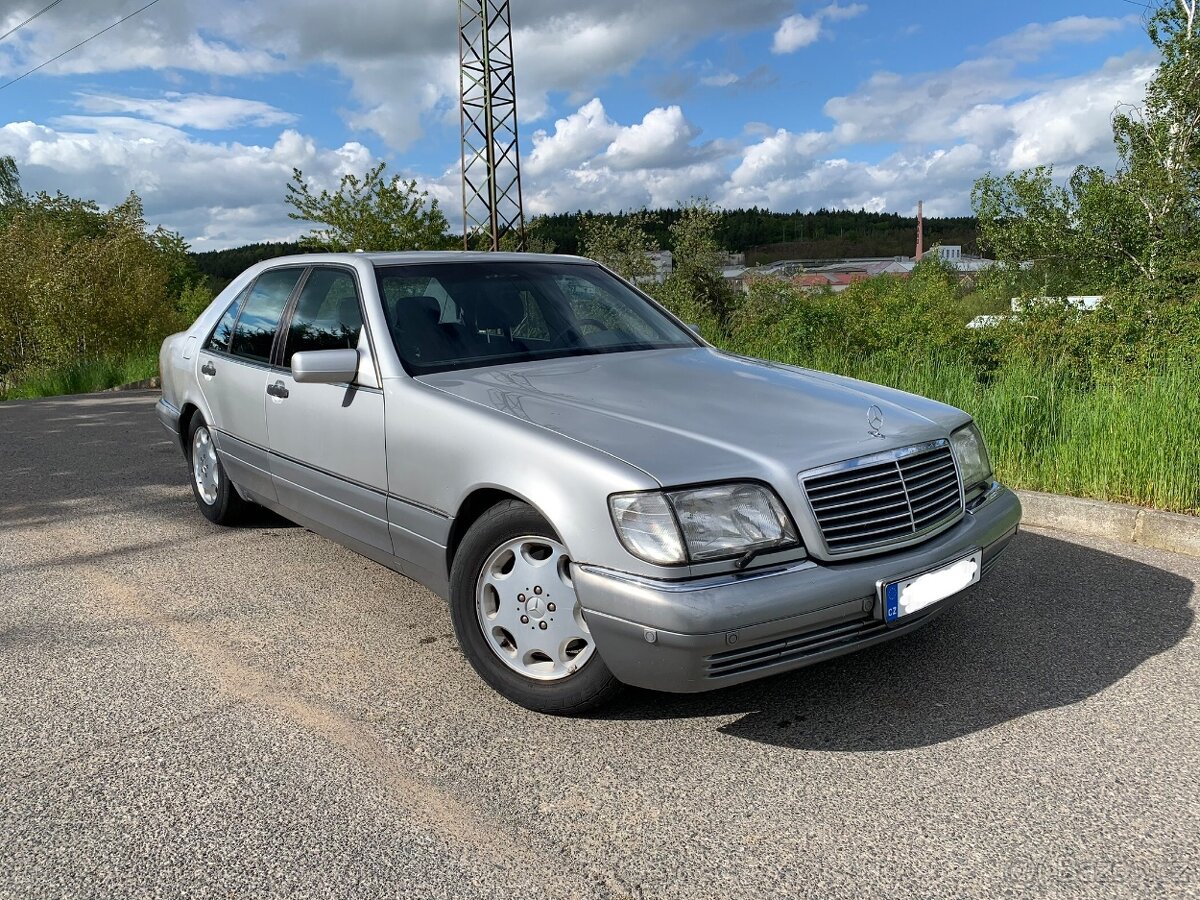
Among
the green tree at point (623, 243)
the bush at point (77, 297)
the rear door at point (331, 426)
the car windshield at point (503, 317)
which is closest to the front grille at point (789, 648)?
the rear door at point (331, 426)

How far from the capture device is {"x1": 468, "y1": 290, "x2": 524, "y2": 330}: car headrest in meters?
4.13

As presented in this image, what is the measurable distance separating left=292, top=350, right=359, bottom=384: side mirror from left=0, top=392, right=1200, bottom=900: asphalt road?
108 centimetres

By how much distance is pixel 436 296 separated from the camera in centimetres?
412

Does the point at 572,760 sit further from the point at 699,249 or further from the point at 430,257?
the point at 699,249

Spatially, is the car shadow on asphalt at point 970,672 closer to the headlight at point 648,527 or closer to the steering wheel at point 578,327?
the headlight at point 648,527

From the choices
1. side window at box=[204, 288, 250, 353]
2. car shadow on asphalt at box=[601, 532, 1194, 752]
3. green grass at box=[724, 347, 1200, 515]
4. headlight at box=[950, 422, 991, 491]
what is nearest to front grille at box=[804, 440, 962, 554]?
headlight at box=[950, 422, 991, 491]

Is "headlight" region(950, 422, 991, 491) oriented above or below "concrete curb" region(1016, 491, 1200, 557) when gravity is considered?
above

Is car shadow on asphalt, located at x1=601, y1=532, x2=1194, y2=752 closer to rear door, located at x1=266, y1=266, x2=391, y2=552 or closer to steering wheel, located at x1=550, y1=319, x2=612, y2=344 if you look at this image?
rear door, located at x1=266, y1=266, x2=391, y2=552

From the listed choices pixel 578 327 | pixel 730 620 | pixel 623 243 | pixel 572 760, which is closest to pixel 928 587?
pixel 730 620

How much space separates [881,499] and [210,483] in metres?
4.18

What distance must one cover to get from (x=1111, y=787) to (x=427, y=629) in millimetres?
2567

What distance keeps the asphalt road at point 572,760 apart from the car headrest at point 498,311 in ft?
4.27

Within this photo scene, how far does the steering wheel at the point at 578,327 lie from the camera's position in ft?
13.8

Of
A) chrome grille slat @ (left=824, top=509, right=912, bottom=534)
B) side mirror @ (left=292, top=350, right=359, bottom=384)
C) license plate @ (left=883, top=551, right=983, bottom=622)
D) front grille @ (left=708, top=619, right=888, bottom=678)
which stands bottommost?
front grille @ (left=708, top=619, right=888, bottom=678)
